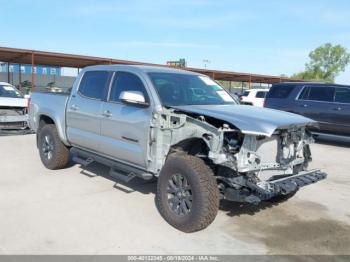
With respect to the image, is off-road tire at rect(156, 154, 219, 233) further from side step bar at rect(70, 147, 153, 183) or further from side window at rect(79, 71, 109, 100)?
side window at rect(79, 71, 109, 100)

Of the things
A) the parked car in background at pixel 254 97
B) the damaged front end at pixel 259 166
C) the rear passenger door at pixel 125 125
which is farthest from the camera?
the parked car in background at pixel 254 97

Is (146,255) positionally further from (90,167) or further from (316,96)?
(316,96)

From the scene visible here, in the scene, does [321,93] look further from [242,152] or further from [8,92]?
[8,92]

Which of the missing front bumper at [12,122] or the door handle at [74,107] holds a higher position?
the door handle at [74,107]

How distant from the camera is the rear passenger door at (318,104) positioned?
473 inches

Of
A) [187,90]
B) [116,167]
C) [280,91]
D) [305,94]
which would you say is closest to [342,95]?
[305,94]

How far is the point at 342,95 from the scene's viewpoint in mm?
11906

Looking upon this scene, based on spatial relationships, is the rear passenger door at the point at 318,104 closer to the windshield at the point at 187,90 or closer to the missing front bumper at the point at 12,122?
the windshield at the point at 187,90

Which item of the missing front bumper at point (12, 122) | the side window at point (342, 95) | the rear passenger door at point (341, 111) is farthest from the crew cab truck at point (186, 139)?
the side window at point (342, 95)

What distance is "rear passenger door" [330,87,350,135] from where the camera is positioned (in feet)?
38.2

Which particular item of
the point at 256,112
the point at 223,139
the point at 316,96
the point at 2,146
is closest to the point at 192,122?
the point at 223,139

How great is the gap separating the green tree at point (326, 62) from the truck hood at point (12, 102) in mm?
78016

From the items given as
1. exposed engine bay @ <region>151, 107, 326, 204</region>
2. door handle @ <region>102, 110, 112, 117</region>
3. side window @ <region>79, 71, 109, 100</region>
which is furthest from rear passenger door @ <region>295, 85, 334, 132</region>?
door handle @ <region>102, 110, 112, 117</region>

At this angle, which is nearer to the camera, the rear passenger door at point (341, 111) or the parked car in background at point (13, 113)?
the parked car in background at point (13, 113)
